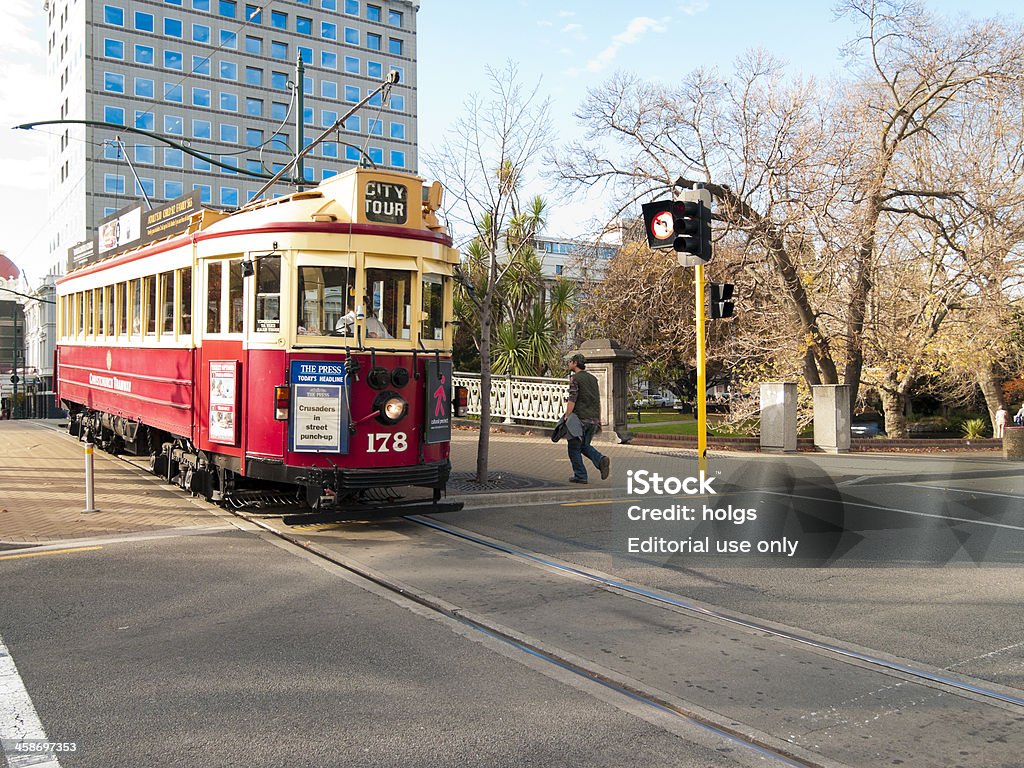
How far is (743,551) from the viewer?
884 centimetres

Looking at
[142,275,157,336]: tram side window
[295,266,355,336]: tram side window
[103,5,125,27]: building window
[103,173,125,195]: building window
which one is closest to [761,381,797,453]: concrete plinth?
[295,266,355,336]: tram side window

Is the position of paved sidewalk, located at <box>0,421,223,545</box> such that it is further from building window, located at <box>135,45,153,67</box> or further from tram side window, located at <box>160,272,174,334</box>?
building window, located at <box>135,45,153,67</box>

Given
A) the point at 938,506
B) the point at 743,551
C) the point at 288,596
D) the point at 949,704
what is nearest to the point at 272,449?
the point at 288,596

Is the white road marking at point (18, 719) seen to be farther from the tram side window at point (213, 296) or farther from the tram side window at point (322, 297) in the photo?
the tram side window at point (213, 296)

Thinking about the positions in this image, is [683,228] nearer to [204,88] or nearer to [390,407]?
[390,407]

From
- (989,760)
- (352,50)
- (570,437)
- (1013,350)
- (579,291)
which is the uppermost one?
(352,50)

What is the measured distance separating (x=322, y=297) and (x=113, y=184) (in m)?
59.1

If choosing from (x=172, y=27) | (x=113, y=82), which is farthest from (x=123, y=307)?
(x=172, y=27)

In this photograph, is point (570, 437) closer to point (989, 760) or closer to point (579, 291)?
point (989, 760)

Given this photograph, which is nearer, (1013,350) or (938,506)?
(938,506)

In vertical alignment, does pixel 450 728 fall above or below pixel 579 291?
below

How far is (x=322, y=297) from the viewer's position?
922cm

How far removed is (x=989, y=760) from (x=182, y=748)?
12.1ft

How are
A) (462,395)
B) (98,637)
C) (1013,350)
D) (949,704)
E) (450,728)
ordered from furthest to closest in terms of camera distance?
1. (1013,350)
2. (462,395)
3. (98,637)
4. (949,704)
5. (450,728)
